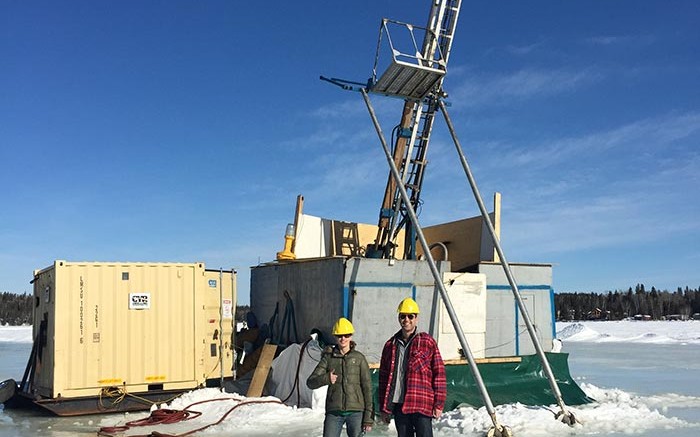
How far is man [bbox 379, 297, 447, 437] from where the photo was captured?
5.97 meters

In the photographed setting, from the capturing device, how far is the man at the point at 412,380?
19.6 ft

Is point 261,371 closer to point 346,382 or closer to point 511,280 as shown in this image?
point 511,280

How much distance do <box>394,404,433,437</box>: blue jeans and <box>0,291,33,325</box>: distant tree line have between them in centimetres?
9906

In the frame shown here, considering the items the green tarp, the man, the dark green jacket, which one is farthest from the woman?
the green tarp

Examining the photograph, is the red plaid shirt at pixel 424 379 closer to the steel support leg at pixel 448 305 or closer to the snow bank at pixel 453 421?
the steel support leg at pixel 448 305

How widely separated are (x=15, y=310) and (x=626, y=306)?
3626 inches

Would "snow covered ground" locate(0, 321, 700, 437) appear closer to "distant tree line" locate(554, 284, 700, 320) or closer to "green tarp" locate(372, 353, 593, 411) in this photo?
"green tarp" locate(372, 353, 593, 411)

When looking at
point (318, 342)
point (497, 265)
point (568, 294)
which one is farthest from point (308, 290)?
point (568, 294)

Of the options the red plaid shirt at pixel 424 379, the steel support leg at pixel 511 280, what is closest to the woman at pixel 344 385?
the red plaid shirt at pixel 424 379

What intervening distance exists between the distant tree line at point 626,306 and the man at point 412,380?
96.7 metres

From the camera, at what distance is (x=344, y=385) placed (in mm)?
6422

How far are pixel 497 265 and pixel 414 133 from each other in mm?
3625

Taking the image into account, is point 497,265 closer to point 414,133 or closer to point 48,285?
point 414,133

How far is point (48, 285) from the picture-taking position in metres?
13.9
